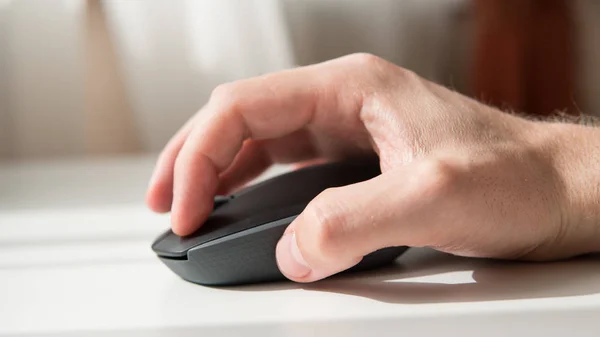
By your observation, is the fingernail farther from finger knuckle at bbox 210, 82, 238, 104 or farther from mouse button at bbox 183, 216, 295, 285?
finger knuckle at bbox 210, 82, 238, 104

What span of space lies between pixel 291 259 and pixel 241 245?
1.7 inches

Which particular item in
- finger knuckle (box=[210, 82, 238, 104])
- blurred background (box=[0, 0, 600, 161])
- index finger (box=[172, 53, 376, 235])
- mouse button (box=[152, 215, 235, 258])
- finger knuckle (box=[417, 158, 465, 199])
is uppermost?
blurred background (box=[0, 0, 600, 161])

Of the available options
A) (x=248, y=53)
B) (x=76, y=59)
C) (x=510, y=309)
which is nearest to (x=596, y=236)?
Result: (x=510, y=309)

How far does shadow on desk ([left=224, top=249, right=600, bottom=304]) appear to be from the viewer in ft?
1.43

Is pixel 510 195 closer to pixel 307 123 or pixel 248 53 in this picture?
pixel 307 123

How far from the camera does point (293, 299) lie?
0.45 meters

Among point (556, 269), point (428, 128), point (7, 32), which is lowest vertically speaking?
point (556, 269)

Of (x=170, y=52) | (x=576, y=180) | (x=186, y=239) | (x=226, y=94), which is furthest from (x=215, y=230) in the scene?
(x=170, y=52)

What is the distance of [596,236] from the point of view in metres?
0.51

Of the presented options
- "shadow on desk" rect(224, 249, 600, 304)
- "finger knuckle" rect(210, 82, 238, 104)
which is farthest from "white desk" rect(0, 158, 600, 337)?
"finger knuckle" rect(210, 82, 238, 104)

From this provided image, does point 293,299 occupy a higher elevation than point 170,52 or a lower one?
lower

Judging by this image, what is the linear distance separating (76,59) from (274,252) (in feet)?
3.93

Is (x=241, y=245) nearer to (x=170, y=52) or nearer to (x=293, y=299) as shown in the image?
(x=293, y=299)

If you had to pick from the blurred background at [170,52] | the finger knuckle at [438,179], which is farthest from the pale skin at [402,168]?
the blurred background at [170,52]
